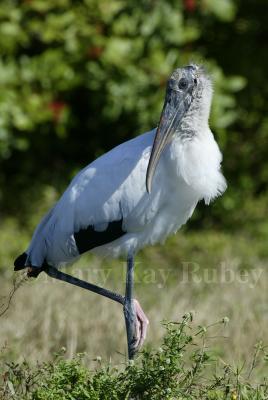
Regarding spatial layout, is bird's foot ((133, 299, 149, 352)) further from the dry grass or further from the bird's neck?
the bird's neck

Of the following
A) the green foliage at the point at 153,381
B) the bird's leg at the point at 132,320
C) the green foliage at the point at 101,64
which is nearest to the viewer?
the green foliage at the point at 153,381

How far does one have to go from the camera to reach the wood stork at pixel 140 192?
4.75 meters

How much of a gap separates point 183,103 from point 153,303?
2.12 metres

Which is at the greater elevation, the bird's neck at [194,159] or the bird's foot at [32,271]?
the bird's neck at [194,159]

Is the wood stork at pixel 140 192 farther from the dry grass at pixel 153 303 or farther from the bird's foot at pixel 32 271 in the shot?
the dry grass at pixel 153 303

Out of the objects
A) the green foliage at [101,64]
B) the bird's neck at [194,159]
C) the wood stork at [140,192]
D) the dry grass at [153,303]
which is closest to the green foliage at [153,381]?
the dry grass at [153,303]

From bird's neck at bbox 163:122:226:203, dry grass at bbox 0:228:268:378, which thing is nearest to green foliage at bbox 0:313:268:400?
dry grass at bbox 0:228:268:378

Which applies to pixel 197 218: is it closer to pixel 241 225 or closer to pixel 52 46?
pixel 241 225

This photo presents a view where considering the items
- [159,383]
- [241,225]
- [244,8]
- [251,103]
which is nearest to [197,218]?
[241,225]

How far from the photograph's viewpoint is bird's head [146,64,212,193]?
4.68m

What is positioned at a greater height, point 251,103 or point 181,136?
point 251,103

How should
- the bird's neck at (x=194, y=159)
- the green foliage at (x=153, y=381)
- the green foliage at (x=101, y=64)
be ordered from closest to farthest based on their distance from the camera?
1. the green foliage at (x=153, y=381)
2. the bird's neck at (x=194, y=159)
3. the green foliage at (x=101, y=64)

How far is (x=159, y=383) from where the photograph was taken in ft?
12.2

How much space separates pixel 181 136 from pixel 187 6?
3373mm
